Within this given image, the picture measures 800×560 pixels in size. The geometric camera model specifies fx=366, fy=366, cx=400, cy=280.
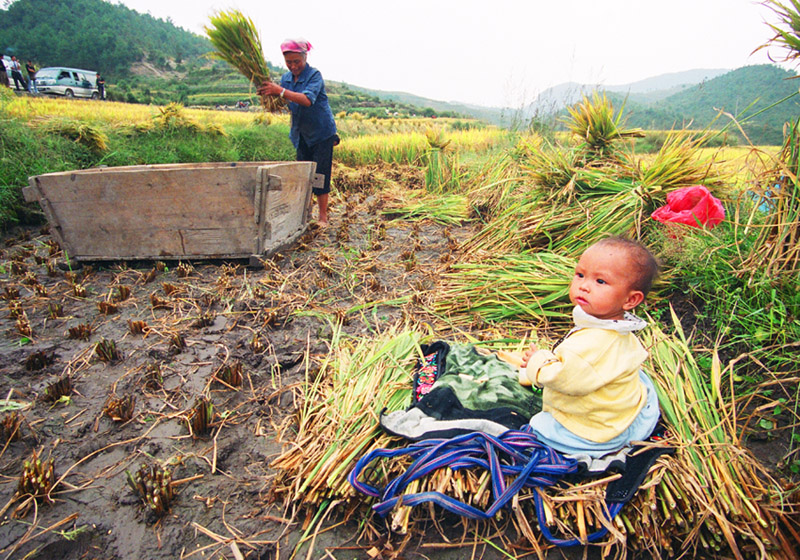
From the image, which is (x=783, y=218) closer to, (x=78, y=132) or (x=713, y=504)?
(x=713, y=504)

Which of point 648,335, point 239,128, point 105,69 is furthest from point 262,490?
point 105,69

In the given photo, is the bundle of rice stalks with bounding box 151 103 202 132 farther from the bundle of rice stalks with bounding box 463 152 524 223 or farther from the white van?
the white van

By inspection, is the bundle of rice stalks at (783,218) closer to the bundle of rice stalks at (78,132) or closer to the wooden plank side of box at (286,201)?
the wooden plank side of box at (286,201)

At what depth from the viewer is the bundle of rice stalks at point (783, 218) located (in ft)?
6.30

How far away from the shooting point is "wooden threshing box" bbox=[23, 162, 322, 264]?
129 inches

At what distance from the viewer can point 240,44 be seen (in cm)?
421

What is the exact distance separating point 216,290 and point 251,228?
68 centimetres

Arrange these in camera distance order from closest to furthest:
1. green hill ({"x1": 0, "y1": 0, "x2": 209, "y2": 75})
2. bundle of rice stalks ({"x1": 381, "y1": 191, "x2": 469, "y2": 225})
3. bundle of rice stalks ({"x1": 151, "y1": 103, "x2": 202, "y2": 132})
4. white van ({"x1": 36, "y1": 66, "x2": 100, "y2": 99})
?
bundle of rice stalks ({"x1": 381, "y1": 191, "x2": 469, "y2": 225})
bundle of rice stalks ({"x1": 151, "y1": 103, "x2": 202, "y2": 132})
white van ({"x1": 36, "y1": 66, "x2": 100, "y2": 99})
green hill ({"x1": 0, "y1": 0, "x2": 209, "y2": 75})

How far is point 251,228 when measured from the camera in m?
3.51

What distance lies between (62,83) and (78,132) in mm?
27183

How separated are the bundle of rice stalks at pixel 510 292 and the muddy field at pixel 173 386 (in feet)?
1.06

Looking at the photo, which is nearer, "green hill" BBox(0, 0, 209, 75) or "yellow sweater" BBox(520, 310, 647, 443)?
"yellow sweater" BBox(520, 310, 647, 443)

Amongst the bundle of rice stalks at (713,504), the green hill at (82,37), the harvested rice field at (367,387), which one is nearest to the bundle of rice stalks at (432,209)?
the harvested rice field at (367,387)

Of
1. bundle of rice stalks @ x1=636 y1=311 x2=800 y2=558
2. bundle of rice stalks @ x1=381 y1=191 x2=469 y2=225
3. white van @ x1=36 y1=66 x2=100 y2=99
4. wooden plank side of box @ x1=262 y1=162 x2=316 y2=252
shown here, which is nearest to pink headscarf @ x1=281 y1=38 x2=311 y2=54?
wooden plank side of box @ x1=262 y1=162 x2=316 y2=252
